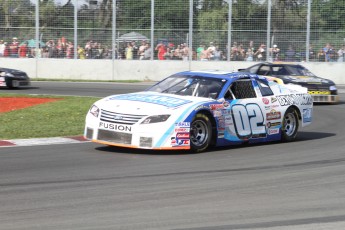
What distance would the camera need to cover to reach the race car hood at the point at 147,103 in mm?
11672

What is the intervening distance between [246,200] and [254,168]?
2431mm

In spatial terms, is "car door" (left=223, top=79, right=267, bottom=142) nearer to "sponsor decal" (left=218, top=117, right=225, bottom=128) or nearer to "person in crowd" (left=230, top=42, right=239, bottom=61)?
"sponsor decal" (left=218, top=117, right=225, bottom=128)

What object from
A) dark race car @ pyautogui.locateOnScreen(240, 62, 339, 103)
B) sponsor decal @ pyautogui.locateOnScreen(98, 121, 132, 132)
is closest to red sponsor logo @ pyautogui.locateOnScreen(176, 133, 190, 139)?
sponsor decal @ pyautogui.locateOnScreen(98, 121, 132, 132)

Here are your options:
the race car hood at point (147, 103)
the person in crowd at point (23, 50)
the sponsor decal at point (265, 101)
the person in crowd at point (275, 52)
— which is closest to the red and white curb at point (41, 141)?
the race car hood at point (147, 103)

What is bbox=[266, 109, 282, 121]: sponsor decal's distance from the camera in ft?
44.2

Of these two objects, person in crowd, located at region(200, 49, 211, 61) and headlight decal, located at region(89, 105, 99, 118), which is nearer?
headlight decal, located at region(89, 105, 99, 118)

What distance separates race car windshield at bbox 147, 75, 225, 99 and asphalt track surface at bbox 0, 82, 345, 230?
104 centimetres

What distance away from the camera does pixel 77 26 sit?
123ft

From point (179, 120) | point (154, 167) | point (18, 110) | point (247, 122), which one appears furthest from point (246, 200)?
point (18, 110)

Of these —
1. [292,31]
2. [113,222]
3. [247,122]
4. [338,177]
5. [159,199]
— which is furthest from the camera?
[292,31]

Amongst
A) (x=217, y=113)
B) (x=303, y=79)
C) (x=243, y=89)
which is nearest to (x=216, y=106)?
(x=217, y=113)

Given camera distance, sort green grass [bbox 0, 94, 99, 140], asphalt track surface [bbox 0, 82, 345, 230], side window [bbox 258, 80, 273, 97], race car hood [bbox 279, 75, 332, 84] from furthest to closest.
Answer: race car hood [bbox 279, 75, 332, 84], green grass [bbox 0, 94, 99, 140], side window [bbox 258, 80, 273, 97], asphalt track surface [bbox 0, 82, 345, 230]

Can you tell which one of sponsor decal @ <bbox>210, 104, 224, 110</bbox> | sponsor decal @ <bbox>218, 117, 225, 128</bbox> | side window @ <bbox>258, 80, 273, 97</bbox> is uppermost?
side window @ <bbox>258, 80, 273, 97</bbox>

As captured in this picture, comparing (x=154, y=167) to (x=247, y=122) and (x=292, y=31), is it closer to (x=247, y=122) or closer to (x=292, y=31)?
(x=247, y=122)
